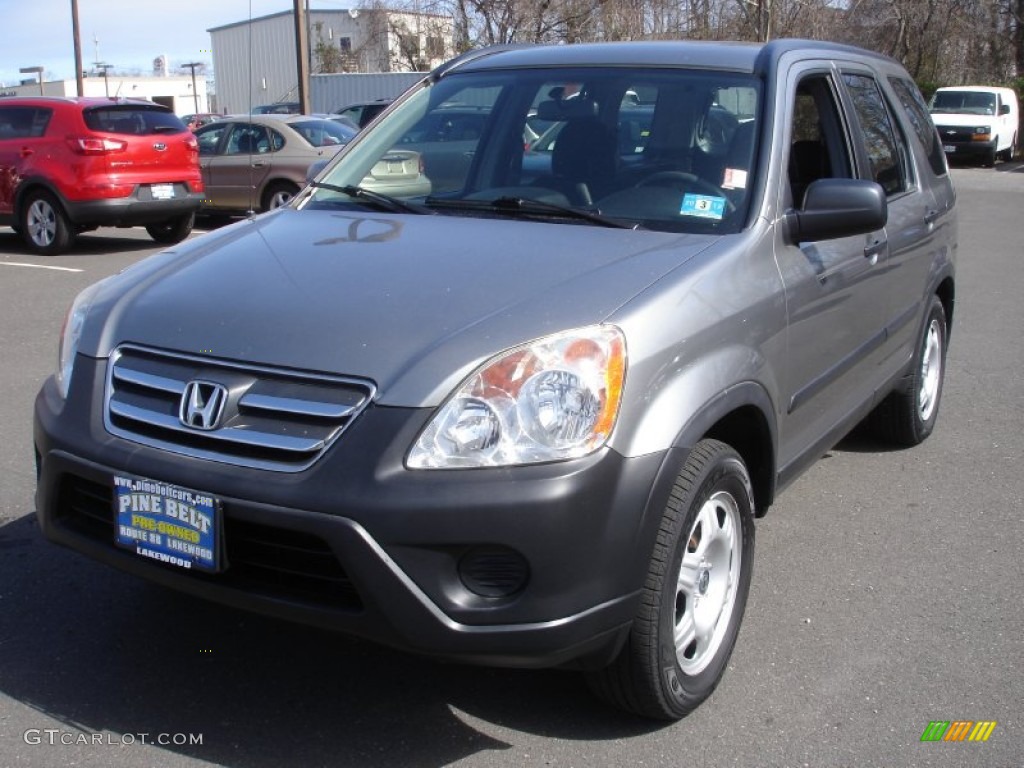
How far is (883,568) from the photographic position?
4.29m

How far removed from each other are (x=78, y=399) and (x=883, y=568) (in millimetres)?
2850

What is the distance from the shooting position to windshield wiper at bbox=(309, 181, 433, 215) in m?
3.94

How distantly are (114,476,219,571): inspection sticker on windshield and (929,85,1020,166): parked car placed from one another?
2864cm

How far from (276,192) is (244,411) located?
12.0 meters

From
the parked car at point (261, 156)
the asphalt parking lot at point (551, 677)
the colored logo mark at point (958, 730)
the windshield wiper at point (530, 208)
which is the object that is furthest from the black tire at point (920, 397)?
the parked car at point (261, 156)

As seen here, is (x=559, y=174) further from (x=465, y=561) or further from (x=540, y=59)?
(x=465, y=561)

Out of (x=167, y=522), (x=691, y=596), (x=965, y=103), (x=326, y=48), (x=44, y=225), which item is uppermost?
(x=326, y=48)

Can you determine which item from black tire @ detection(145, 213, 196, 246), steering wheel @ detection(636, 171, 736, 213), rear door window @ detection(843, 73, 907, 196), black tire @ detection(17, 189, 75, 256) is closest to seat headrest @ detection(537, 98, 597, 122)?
steering wheel @ detection(636, 171, 736, 213)

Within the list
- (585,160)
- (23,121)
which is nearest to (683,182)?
(585,160)

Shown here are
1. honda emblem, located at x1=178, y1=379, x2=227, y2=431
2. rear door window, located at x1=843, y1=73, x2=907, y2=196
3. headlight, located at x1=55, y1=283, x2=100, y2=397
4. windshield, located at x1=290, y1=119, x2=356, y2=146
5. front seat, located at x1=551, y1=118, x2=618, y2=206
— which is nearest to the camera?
honda emblem, located at x1=178, y1=379, x2=227, y2=431

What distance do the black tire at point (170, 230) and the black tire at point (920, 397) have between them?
382 inches

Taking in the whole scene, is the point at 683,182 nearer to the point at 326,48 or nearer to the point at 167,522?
the point at 167,522

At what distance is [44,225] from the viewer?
1259 cm

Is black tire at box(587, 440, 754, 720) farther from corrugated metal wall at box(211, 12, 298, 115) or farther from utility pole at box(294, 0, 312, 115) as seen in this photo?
corrugated metal wall at box(211, 12, 298, 115)
